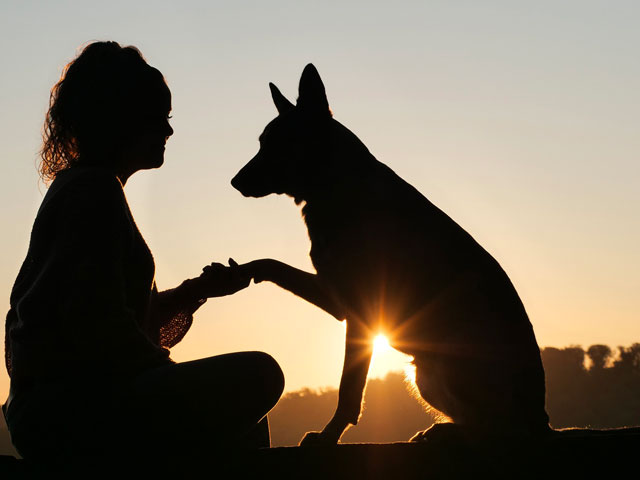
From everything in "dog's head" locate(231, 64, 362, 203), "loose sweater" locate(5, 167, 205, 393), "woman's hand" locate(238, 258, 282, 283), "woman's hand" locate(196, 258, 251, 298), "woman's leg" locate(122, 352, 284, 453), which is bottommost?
"woman's leg" locate(122, 352, 284, 453)

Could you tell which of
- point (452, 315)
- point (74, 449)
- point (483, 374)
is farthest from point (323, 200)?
point (74, 449)

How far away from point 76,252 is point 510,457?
5.85 ft

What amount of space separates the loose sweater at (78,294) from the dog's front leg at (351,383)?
1.44 meters

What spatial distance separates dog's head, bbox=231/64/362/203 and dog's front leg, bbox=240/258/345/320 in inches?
21.6

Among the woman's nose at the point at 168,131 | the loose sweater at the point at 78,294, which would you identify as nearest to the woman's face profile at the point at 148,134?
the woman's nose at the point at 168,131

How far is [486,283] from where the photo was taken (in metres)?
3.75

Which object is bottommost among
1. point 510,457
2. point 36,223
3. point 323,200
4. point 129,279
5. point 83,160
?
point 510,457

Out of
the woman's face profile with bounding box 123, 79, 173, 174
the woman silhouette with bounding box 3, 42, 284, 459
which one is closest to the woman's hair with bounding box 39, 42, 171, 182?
the woman's face profile with bounding box 123, 79, 173, 174

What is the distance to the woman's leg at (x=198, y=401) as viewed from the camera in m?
2.28

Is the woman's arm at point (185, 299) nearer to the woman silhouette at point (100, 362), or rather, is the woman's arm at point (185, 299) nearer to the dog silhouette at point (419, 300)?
the dog silhouette at point (419, 300)

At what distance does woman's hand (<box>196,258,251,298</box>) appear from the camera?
3549 mm

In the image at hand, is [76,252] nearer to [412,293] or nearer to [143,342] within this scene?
[143,342]

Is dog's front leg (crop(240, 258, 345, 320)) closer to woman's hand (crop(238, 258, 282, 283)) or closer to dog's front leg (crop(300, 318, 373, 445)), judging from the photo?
woman's hand (crop(238, 258, 282, 283))

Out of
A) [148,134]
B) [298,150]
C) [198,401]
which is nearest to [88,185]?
[148,134]
